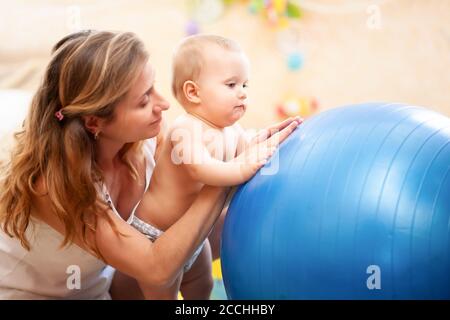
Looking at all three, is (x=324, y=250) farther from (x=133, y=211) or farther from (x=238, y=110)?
(x=133, y=211)

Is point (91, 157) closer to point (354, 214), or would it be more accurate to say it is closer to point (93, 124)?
point (93, 124)

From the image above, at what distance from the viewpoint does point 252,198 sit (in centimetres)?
144

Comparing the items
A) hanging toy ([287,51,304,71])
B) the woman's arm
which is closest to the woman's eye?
the woman's arm

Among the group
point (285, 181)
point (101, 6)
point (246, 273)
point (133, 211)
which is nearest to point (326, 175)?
point (285, 181)

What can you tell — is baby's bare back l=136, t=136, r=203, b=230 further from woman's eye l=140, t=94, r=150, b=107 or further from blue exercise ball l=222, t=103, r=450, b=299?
blue exercise ball l=222, t=103, r=450, b=299

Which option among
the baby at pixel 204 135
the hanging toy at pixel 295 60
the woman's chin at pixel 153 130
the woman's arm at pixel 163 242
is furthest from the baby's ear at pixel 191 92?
the hanging toy at pixel 295 60

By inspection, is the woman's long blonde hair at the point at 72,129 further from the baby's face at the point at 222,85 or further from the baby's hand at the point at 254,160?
the baby's hand at the point at 254,160

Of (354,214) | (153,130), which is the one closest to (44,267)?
(153,130)

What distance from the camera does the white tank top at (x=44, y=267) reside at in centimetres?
173

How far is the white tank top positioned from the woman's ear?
0.27 meters

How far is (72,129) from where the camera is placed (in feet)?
5.05

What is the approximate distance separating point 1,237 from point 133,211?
39cm

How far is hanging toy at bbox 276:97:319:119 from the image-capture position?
3.98 m

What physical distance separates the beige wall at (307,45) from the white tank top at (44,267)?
2308 mm
